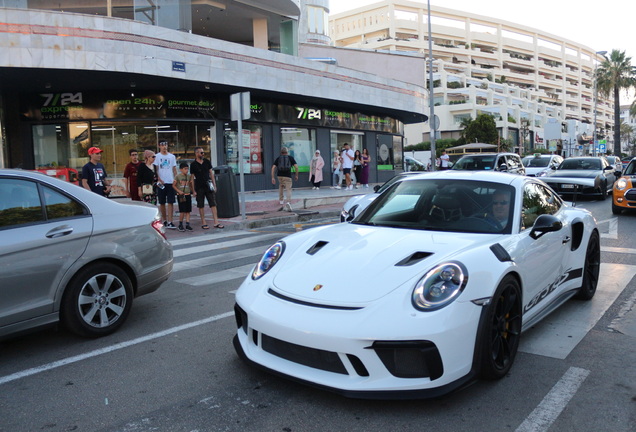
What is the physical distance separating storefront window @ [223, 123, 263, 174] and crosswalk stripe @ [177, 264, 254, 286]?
14761mm

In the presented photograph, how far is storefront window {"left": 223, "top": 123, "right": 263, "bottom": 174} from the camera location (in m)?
21.8

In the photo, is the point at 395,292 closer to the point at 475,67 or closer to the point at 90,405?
the point at 90,405

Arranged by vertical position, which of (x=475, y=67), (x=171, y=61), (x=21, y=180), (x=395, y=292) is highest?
(x=475, y=67)

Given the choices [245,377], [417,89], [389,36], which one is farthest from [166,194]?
[389,36]

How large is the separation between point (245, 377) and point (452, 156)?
48762mm

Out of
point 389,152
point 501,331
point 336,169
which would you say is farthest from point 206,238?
point 389,152

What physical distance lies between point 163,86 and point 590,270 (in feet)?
55.6

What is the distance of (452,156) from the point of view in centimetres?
5012

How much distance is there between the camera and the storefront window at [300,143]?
953 inches

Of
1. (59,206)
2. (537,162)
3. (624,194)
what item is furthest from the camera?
(537,162)

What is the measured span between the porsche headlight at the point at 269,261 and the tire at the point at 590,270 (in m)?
3.23

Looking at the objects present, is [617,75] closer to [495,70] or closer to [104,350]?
[495,70]

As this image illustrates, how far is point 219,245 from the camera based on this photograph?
9.83 m

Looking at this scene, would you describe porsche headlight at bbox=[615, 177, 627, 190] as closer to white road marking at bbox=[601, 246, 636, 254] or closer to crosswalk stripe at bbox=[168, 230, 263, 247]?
white road marking at bbox=[601, 246, 636, 254]
